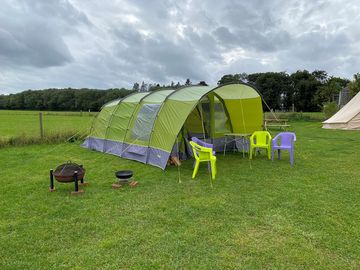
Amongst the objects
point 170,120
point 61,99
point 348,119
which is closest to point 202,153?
point 170,120

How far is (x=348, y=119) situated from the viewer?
16125 millimetres

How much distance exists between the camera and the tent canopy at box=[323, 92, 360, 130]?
15.9 meters

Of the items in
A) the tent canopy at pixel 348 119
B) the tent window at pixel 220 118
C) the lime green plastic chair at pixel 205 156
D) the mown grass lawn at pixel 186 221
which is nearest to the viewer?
the mown grass lawn at pixel 186 221

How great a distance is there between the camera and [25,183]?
5715 mm

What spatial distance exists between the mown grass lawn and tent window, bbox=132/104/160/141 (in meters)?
1.28

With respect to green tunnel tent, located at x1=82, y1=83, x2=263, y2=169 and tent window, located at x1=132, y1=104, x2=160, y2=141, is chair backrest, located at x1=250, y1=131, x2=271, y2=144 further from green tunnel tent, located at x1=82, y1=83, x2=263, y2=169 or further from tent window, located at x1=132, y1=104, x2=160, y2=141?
tent window, located at x1=132, y1=104, x2=160, y2=141

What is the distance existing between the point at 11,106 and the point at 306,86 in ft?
157

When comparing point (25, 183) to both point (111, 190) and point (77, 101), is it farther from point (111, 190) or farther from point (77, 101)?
point (77, 101)

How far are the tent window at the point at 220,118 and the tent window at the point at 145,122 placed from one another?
203 centimetres

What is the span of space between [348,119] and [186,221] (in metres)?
15.5

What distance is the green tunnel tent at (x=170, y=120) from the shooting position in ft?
23.7

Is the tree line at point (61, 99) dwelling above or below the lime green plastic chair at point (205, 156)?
above

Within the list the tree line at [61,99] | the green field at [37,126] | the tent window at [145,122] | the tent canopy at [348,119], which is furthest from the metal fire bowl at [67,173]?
the tree line at [61,99]

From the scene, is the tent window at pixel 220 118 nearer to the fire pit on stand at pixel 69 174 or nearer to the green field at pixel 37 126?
the fire pit on stand at pixel 69 174
